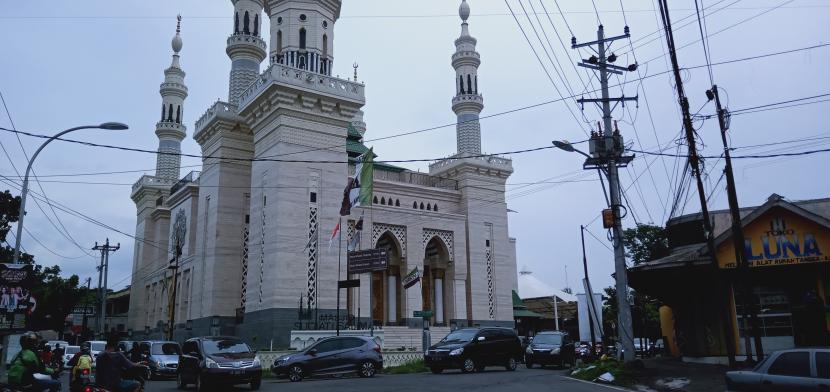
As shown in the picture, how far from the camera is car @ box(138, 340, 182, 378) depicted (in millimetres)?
20953

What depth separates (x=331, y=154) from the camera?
102 ft

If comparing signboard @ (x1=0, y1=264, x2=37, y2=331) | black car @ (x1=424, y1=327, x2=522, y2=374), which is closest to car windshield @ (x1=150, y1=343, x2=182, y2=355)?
signboard @ (x1=0, y1=264, x2=37, y2=331)

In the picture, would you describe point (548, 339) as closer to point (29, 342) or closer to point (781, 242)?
point (781, 242)

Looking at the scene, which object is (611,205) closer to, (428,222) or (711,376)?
(711,376)

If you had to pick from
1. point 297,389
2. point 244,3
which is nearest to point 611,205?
point 297,389

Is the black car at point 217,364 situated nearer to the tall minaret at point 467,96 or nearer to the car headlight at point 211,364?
the car headlight at point 211,364

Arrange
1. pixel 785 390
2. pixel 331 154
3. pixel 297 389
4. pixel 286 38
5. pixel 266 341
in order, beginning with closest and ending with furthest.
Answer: pixel 785 390 < pixel 297 389 < pixel 266 341 < pixel 331 154 < pixel 286 38

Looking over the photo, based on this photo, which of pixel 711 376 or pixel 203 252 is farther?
pixel 203 252

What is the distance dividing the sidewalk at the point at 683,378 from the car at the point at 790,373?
303 cm

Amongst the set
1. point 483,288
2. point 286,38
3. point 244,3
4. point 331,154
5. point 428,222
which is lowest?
point 483,288

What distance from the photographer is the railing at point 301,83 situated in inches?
1192

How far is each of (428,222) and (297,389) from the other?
2197cm

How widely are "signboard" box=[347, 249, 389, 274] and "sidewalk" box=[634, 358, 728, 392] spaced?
35.3ft

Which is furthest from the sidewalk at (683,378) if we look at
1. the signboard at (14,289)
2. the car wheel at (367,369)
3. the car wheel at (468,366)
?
the signboard at (14,289)
